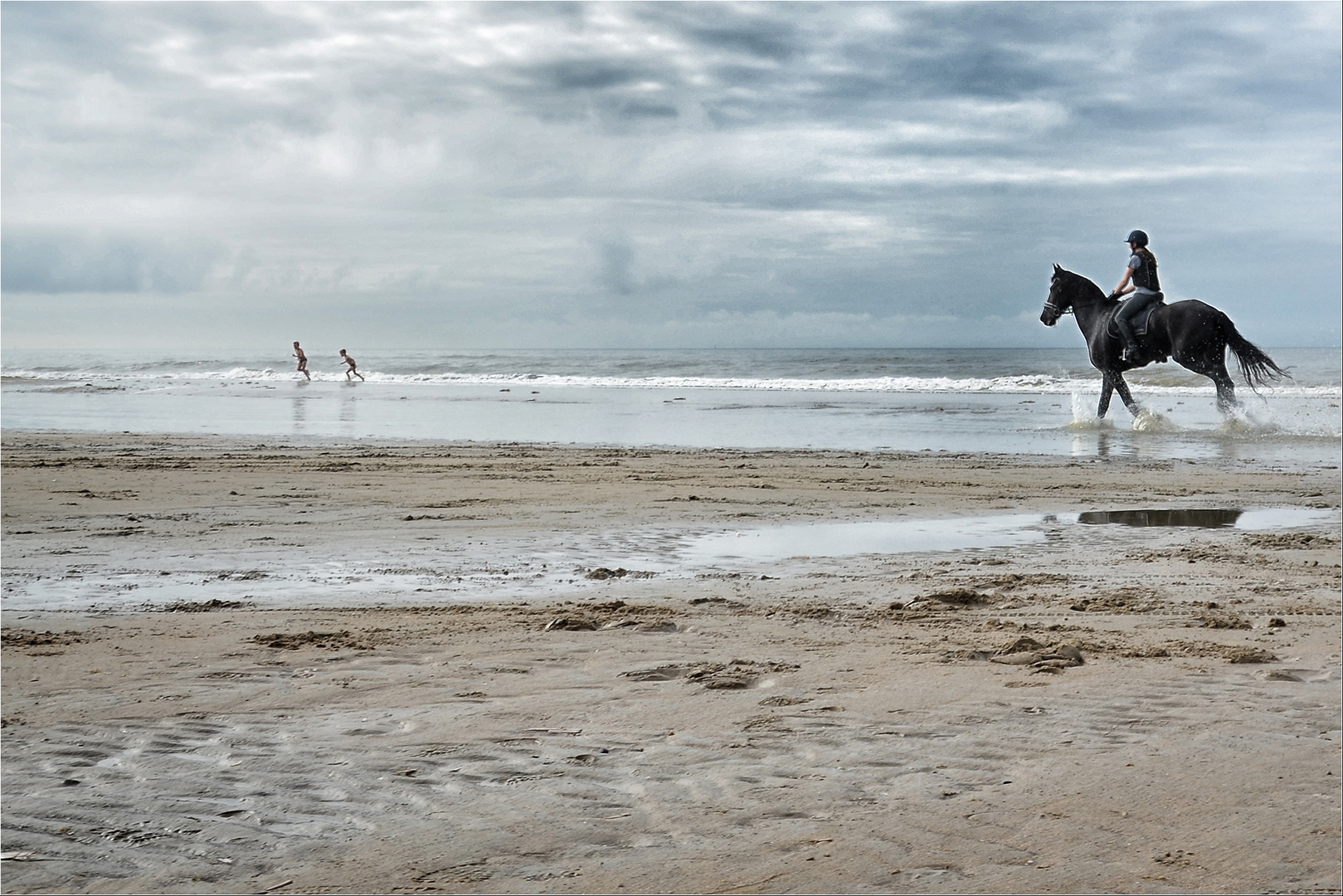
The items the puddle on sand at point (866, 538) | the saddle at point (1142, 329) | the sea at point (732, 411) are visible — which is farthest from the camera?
the saddle at point (1142, 329)

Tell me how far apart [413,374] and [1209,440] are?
37.5 metres

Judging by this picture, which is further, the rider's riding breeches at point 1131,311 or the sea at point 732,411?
the rider's riding breeches at point 1131,311

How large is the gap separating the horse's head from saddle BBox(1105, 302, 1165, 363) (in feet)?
3.25

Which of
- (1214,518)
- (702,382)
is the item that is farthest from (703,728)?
(702,382)

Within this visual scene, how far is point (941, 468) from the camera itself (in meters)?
12.0

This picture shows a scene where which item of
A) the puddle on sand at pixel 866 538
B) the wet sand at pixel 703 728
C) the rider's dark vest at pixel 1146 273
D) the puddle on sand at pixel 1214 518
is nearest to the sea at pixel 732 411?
the rider's dark vest at pixel 1146 273

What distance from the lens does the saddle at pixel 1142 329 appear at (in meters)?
16.7

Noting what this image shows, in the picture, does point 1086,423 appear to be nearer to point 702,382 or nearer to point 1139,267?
point 1139,267

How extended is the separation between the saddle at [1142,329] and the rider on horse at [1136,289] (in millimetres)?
49

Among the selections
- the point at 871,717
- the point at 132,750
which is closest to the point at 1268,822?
the point at 871,717

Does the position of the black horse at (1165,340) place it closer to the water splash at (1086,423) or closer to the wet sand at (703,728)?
the water splash at (1086,423)

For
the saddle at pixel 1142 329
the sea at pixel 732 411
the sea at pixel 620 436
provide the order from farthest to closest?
1. the saddle at pixel 1142 329
2. the sea at pixel 732 411
3. the sea at pixel 620 436

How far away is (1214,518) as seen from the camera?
862 centimetres

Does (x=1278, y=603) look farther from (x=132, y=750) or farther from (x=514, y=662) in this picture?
(x=132, y=750)
